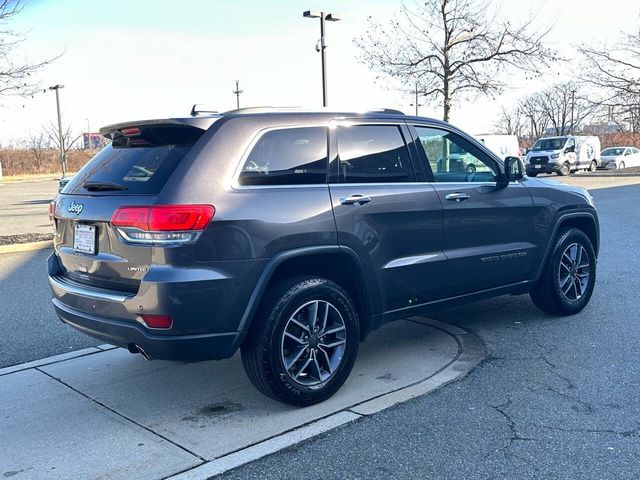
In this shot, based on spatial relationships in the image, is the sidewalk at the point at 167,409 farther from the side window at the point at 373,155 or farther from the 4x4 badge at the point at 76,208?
the side window at the point at 373,155

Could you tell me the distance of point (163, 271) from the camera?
341 cm

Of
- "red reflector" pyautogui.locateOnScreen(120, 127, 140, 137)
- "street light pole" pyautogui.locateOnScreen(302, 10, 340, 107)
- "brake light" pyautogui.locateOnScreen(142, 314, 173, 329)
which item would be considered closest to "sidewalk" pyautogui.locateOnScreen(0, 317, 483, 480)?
"brake light" pyautogui.locateOnScreen(142, 314, 173, 329)

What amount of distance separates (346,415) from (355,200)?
1357 mm

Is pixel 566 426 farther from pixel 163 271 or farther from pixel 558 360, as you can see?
pixel 163 271

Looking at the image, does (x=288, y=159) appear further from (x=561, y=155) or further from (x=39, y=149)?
(x=39, y=149)

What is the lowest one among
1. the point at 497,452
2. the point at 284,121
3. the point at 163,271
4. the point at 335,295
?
the point at 497,452

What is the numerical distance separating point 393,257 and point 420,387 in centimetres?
89

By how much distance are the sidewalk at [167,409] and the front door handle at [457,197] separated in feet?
3.95

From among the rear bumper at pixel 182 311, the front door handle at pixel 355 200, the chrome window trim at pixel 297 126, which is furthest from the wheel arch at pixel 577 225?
the rear bumper at pixel 182 311

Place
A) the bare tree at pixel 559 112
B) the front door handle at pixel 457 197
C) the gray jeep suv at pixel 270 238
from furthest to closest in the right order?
the bare tree at pixel 559 112
the front door handle at pixel 457 197
the gray jeep suv at pixel 270 238

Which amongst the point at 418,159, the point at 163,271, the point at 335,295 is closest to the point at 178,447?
the point at 163,271

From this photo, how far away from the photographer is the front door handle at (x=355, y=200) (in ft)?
13.4

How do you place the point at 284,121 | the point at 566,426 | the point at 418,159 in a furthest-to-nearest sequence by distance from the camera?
the point at 418,159
the point at 284,121
the point at 566,426

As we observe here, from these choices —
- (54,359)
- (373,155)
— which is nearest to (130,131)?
(373,155)
